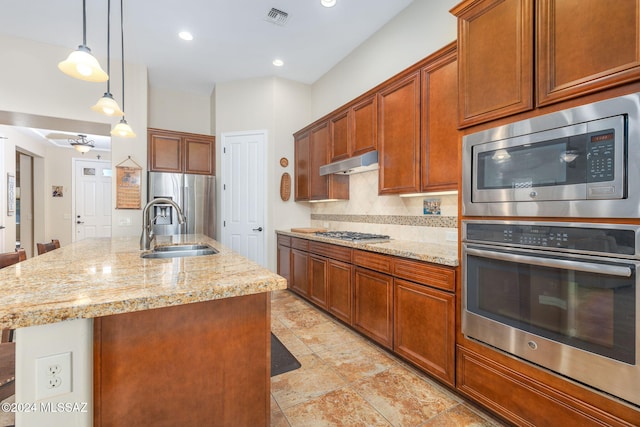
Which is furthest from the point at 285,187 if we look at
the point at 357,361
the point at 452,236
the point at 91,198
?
the point at 91,198

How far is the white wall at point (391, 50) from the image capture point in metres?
2.62

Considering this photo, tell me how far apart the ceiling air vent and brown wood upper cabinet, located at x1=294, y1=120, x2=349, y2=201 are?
1195 mm

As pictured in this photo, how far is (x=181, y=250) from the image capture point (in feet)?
7.57

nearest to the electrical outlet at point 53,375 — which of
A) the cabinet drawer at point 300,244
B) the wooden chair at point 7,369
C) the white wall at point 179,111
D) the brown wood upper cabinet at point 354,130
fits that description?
the wooden chair at point 7,369

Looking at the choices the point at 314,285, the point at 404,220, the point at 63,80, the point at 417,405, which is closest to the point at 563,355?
the point at 417,405

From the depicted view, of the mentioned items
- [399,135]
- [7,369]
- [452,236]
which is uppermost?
[399,135]

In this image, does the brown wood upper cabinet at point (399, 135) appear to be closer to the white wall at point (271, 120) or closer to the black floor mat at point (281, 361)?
the black floor mat at point (281, 361)

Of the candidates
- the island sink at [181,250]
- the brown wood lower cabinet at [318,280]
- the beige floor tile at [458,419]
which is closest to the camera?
the beige floor tile at [458,419]

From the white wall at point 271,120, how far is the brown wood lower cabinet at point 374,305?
2057 mm

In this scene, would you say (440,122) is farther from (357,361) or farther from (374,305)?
(357,361)

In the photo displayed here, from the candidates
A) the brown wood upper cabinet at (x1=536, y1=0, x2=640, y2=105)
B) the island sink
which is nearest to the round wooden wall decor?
the island sink

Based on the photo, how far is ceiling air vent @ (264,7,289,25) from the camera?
301cm

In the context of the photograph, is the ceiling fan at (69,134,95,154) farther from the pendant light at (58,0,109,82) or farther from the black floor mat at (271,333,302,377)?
the black floor mat at (271,333,302,377)

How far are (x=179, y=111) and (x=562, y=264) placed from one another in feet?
17.7
